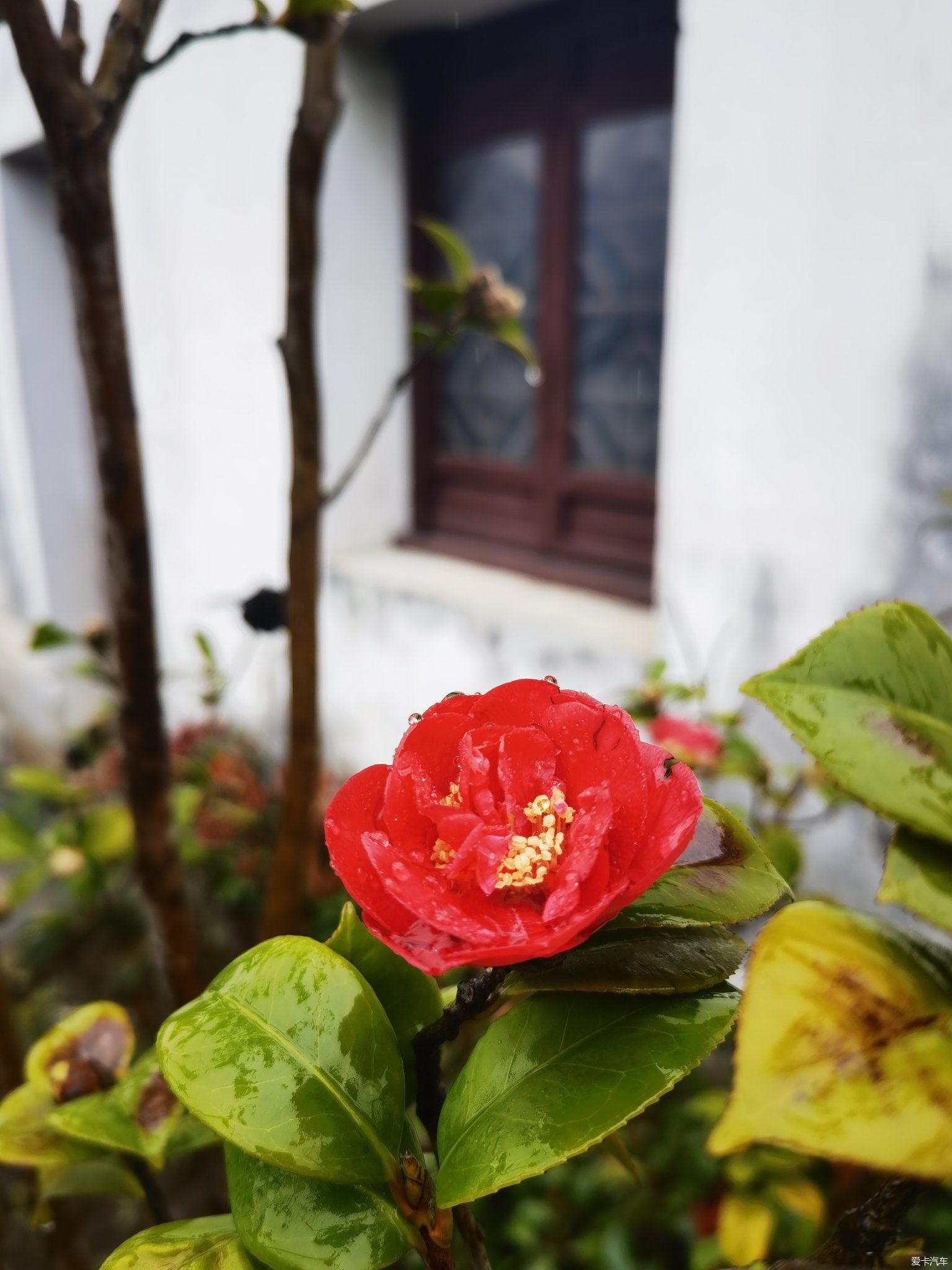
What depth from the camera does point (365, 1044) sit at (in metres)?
0.41

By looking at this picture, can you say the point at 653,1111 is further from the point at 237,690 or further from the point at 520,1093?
the point at 237,690

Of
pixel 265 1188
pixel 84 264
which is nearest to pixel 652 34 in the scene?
pixel 84 264

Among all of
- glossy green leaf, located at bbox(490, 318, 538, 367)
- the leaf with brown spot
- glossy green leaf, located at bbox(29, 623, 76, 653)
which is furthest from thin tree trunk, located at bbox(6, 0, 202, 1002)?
glossy green leaf, located at bbox(490, 318, 538, 367)

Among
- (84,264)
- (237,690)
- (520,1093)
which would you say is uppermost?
(84,264)

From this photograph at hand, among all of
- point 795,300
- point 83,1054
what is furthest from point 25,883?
point 795,300

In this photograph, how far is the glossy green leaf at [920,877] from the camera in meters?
0.31

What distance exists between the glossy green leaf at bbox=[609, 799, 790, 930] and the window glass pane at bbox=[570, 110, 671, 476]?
1.87 m

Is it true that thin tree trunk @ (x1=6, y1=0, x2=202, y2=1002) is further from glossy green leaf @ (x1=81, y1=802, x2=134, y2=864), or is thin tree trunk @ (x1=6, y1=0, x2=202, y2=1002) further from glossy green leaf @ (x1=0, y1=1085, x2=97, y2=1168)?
glossy green leaf @ (x1=81, y1=802, x2=134, y2=864)

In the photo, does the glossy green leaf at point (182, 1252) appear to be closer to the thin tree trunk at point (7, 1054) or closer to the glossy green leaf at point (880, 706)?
the glossy green leaf at point (880, 706)

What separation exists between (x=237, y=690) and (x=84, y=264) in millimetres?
2400

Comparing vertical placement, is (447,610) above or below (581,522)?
below

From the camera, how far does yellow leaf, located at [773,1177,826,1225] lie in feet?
4.17

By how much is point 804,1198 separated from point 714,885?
1.19m

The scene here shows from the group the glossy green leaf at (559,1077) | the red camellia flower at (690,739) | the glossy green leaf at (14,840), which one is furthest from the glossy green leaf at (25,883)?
the glossy green leaf at (559,1077)
